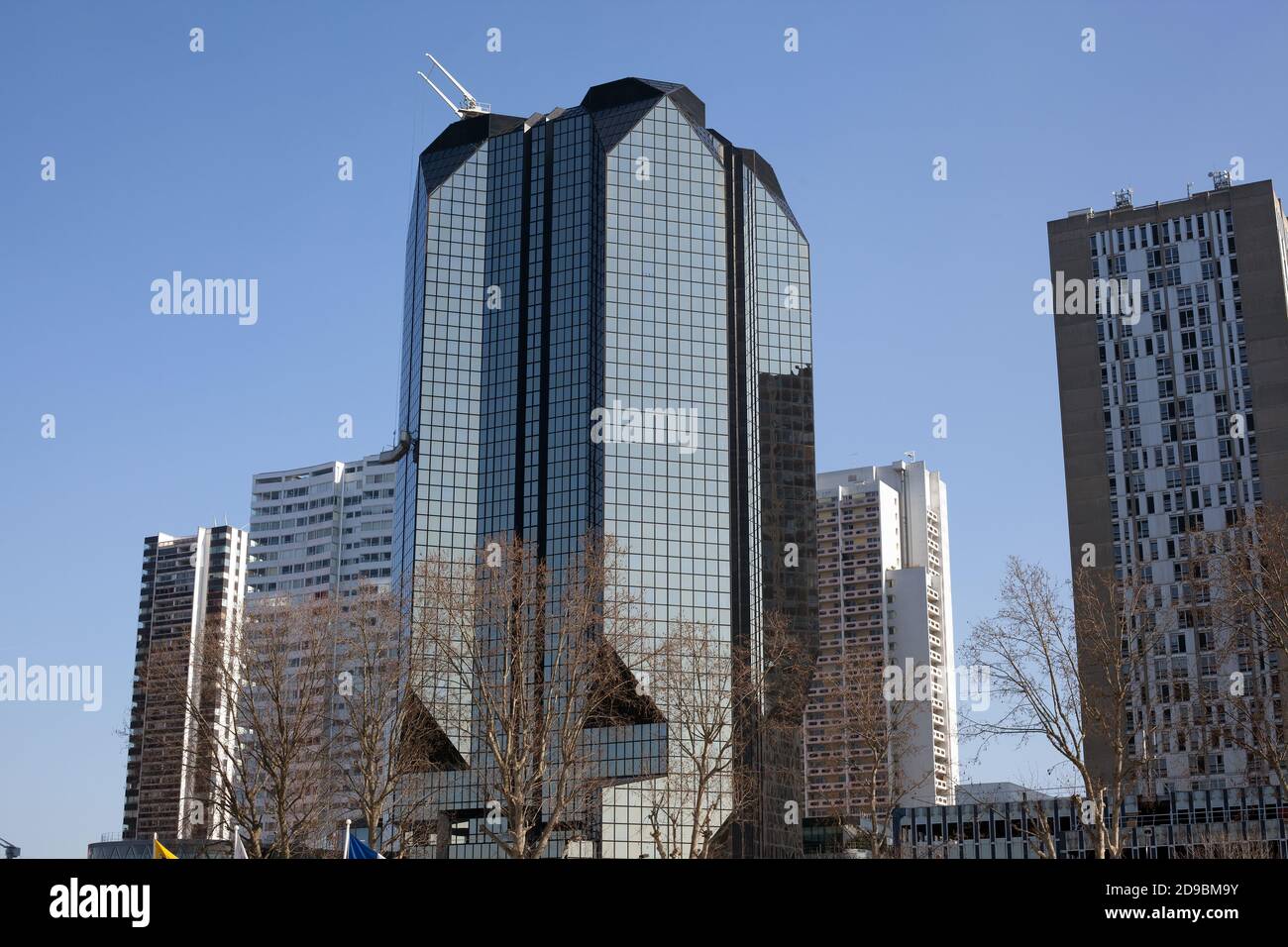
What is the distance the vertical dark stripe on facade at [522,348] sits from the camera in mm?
157750

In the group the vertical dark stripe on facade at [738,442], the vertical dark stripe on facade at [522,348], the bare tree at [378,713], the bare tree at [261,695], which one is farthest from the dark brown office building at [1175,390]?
the bare tree at [261,695]

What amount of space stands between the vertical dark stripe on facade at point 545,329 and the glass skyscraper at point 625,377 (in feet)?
0.83

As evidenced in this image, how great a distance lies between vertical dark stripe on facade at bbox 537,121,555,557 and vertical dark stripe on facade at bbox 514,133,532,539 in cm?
216

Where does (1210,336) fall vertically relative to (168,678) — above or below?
above

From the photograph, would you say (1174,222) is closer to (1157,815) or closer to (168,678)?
(1157,815)

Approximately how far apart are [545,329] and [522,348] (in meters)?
3.54

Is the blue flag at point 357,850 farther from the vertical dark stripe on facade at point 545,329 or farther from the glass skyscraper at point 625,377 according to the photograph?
the vertical dark stripe on facade at point 545,329

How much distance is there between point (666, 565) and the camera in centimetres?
14825

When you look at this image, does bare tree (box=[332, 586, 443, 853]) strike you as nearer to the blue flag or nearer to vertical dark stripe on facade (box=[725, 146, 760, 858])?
the blue flag

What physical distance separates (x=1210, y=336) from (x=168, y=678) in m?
141

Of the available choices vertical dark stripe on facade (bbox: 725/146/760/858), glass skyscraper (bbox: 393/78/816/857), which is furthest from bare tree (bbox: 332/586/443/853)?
vertical dark stripe on facade (bbox: 725/146/760/858)

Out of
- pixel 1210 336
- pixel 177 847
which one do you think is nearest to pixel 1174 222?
pixel 1210 336
